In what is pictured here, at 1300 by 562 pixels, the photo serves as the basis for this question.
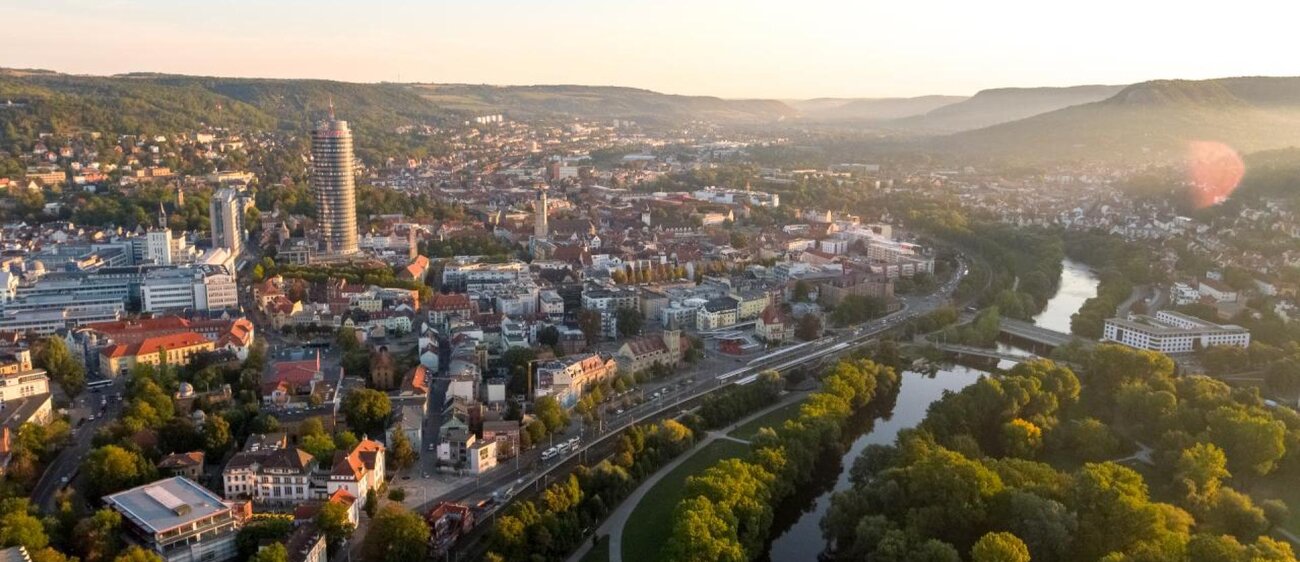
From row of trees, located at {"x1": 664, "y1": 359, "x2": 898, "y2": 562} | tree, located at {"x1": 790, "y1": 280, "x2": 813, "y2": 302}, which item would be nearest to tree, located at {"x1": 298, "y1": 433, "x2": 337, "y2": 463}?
row of trees, located at {"x1": 664, "y1": 359, "x2": 898, "y2": 562}

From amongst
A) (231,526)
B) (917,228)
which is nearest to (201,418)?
(231,526)

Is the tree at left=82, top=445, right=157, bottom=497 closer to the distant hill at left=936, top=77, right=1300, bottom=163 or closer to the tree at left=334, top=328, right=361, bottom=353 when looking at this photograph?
the tree at left=334, top=328, right=361, bottom=353

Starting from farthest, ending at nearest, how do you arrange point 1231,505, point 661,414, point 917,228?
point 917,228 → point 661,414 → point 1231,505

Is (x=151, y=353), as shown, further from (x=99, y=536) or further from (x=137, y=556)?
(x=137, y=556)

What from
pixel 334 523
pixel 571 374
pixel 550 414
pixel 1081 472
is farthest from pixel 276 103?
pixel 1081 472

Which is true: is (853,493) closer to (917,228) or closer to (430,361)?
(430,361)

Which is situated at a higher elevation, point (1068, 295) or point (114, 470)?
point (114, 470)

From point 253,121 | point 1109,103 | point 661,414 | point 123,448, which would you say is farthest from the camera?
point 1109,103

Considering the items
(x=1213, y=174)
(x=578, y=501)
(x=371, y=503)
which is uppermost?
(x=1213, y=174)
